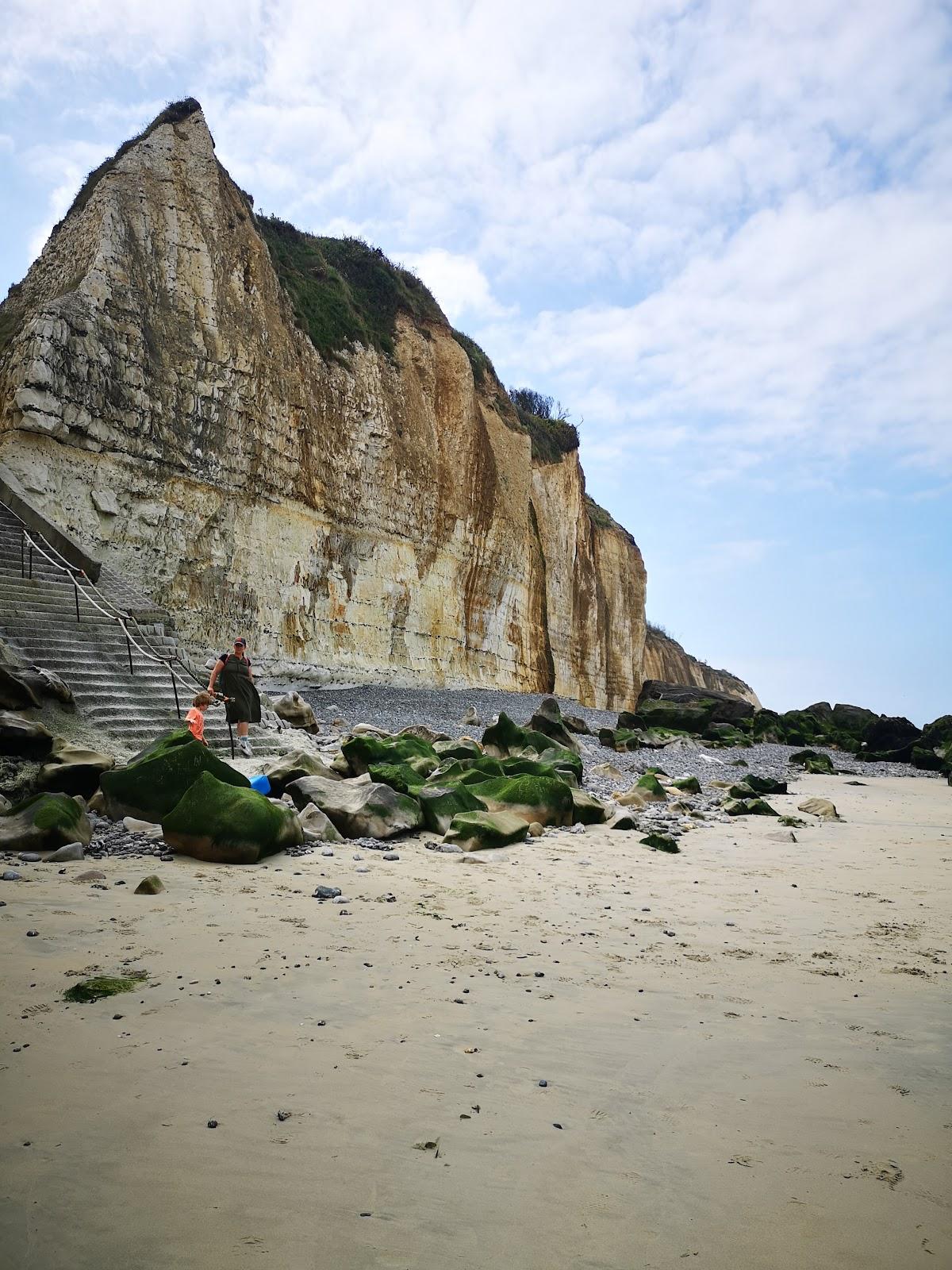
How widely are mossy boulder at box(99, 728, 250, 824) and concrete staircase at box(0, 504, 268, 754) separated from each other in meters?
2.43

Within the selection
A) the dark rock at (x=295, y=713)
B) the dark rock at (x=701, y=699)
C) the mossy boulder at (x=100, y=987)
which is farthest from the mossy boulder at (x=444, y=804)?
the dark rock at (x=701, y=699)

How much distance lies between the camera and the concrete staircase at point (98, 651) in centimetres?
862

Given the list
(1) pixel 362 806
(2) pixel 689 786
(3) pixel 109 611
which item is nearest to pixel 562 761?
(2) pixel 689 786

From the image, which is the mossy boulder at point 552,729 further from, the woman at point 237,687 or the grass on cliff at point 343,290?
the grass on cliff at point 343,290

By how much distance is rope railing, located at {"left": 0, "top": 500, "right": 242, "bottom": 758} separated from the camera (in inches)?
383

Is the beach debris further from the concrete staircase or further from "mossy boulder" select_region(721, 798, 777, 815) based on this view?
the concrete staircase

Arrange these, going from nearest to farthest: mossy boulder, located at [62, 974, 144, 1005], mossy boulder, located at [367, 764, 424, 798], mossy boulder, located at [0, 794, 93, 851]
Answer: mossy boulder, located at [62, 974, 144, 1005] < mossy boulder, located at [0, 794, 93, 851] < mossy boulder, located at [367, 764, 424, 798]

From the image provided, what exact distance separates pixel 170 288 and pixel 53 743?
1415 centimetres

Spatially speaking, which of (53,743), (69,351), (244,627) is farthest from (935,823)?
(69,351)

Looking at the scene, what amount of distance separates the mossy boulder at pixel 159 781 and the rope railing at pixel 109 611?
3.13m

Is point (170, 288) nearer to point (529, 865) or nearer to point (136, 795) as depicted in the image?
point (136, 795)

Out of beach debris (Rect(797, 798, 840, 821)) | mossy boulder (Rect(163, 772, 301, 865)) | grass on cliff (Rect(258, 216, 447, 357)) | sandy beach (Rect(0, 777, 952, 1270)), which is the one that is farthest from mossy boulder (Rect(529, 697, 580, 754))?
grass on cliff (Rect(258, 216, 447, 357))

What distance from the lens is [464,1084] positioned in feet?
7.00

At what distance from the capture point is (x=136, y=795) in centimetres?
560
